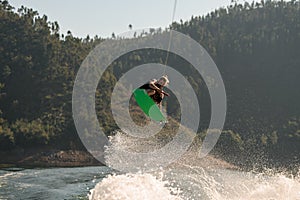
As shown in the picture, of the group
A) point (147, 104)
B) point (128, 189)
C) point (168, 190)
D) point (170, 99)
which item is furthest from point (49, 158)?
point (128, 189)

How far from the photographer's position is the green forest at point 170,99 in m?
56.5

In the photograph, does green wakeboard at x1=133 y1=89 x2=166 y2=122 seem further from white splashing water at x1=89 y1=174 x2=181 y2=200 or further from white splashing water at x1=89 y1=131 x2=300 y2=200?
white splashing water at x1=89 y1=174 x2=181 y2=200

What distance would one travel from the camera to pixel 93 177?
3453cm

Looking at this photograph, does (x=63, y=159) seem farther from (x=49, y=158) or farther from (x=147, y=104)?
(x=147, y=104)

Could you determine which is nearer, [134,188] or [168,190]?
[134,188]

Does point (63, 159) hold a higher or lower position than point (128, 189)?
lower

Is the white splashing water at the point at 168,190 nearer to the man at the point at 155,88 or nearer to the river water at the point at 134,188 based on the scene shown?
the river water at the point at 134,188

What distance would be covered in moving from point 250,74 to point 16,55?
4575 centimetres

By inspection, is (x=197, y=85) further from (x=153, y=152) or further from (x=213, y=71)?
(x=153, y=152)

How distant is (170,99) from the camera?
72.2 metres

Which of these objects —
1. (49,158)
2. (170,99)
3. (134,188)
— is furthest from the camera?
(170,99)

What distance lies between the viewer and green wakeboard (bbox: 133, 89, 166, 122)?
593 inches

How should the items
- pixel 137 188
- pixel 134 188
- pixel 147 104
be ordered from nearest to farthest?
pixel 134 188, pixel 137 188, pixel 147 104

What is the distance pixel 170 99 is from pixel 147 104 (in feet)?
187
